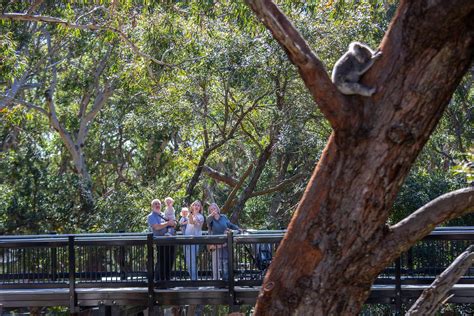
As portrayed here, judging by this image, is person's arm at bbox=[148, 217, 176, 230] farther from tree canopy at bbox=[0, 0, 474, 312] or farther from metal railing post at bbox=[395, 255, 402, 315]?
metal railing post at bbox=[395, 255, 402, 315]

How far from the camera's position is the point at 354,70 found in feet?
13.4

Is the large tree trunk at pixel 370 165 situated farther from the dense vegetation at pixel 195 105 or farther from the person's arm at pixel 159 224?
the dense vegetation at pixel 195 105

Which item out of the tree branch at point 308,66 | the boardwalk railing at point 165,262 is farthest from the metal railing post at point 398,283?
the tree branch at point 308,66

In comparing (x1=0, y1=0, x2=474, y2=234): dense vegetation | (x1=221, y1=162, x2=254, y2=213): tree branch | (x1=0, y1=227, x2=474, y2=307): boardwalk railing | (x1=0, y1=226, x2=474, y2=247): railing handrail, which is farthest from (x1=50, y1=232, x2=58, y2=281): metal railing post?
(x1=221, y1=162, x2=254, y2=213): tree branch

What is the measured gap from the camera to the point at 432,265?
9.34 m

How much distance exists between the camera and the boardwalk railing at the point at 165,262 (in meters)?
9.39

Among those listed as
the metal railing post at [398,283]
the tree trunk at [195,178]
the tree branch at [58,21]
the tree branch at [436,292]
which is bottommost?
the metal railing post at [398,283]

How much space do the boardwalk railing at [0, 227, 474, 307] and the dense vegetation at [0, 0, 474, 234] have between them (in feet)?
14.1

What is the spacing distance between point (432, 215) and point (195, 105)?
12.4m

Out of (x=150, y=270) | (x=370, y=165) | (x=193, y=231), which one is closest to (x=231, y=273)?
(x=150, y=270)

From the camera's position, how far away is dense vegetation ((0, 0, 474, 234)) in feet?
48.3

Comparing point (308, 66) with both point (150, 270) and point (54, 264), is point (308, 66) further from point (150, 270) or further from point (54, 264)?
point (54, 264)

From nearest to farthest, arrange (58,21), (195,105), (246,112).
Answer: (58,21), (246,112), (195,105)

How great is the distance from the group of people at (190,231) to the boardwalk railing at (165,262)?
1cm
